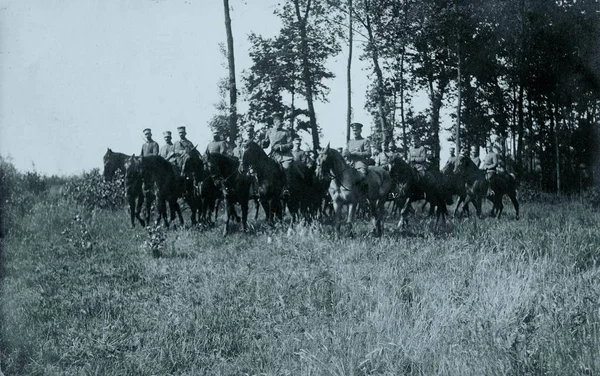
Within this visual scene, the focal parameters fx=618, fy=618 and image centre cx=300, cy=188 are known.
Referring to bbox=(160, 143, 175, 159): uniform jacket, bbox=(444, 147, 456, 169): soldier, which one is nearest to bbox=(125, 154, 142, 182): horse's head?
bbox=(160, 143, 175, 159): uniform jacket

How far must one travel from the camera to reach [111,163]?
1833 centimetres

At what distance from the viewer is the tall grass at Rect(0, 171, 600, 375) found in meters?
6.14

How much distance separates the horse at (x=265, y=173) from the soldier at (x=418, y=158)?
468 cm

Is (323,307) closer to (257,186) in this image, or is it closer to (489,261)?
(489,261)

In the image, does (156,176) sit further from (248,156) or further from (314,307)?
(314,307)

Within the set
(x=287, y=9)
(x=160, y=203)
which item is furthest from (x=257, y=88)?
(x=160, y=203)

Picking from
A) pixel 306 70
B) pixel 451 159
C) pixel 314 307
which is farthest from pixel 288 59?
pixel 314 307

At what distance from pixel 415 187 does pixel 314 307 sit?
1051cm

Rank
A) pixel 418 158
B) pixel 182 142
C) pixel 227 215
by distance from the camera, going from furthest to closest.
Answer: pixel 418 158, pixel 182 142, pixel 227 215

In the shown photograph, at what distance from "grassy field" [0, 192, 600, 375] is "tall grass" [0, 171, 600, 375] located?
0.08ft

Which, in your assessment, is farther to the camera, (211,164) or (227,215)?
(211,164)

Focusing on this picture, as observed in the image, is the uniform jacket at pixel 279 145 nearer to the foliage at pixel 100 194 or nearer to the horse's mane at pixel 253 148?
the horse's mane at pixel 253 148

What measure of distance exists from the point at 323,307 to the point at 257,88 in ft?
87.4

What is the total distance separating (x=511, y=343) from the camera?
19.0 feet
